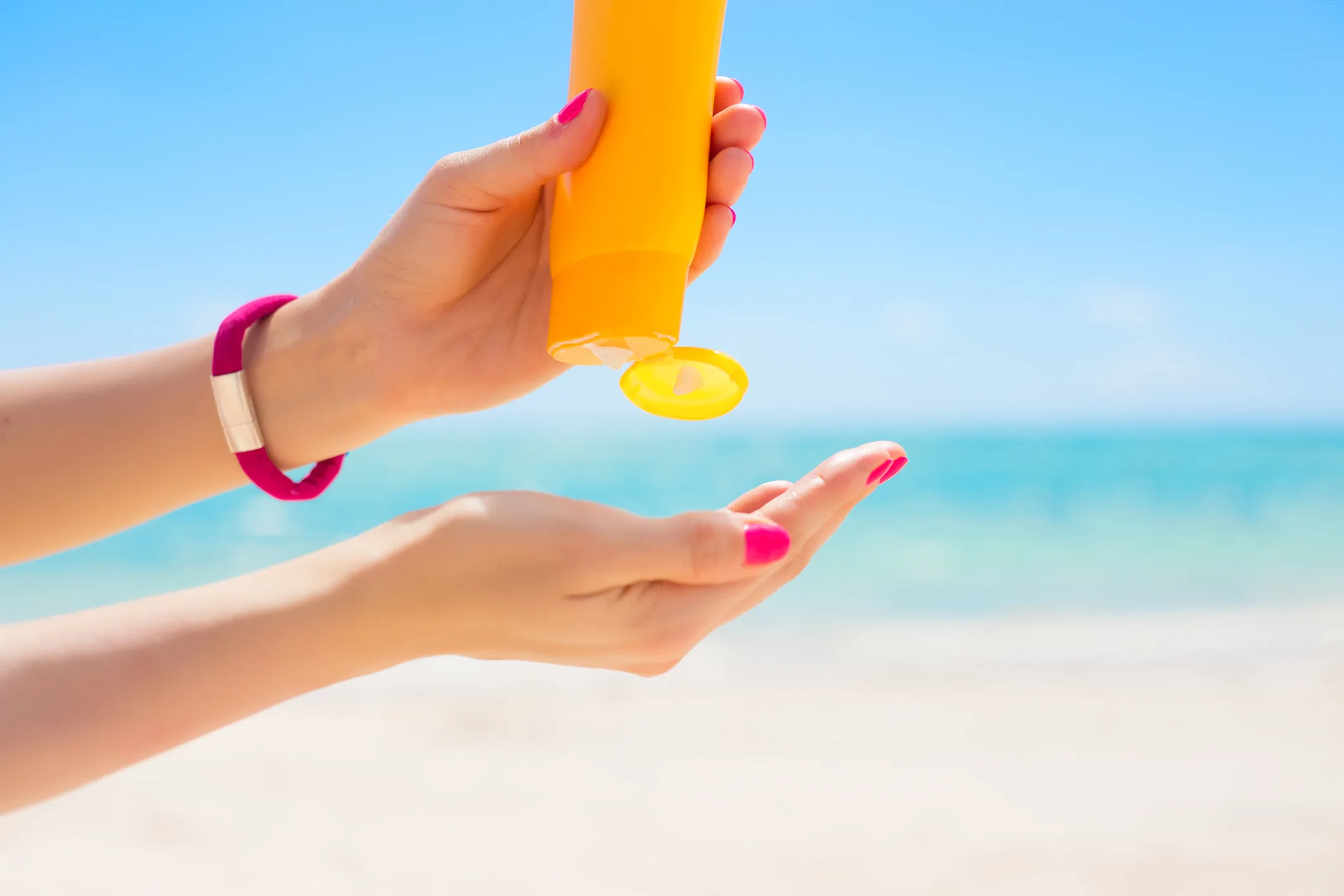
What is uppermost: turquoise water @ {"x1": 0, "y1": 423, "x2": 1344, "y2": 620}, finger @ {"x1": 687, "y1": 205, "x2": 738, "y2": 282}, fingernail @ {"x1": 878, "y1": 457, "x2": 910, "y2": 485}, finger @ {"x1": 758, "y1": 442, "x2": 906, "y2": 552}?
turquoise water @ {"x1": 0, "y1": 423, "x2": 1344, "y2": 620}

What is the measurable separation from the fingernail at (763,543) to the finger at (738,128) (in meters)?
0.50

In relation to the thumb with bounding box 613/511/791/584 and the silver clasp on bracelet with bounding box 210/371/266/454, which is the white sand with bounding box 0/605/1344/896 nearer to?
the silver clasp on bracelet with bounding box 210/371/266/454

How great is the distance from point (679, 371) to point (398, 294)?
1.57 feet

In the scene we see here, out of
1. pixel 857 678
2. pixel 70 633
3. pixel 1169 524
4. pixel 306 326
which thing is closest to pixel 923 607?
pixel 857 678

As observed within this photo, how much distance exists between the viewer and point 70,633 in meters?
0.95

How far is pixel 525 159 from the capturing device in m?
1.22

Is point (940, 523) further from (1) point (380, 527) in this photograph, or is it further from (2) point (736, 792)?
(1) point (380, 527)

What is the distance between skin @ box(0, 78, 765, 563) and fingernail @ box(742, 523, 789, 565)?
0.46m

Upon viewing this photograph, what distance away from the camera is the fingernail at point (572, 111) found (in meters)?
1.14

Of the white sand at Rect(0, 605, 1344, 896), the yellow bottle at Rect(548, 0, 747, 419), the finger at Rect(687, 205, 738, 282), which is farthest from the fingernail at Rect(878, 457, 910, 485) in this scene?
the white sand at Rect(0, 605, 1344, 896)

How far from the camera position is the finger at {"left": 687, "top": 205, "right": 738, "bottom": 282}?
55.2 inches

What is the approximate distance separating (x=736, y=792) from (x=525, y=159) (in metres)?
1.75

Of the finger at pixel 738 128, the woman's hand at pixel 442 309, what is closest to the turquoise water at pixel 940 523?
the woman's hand at pixel 442 309

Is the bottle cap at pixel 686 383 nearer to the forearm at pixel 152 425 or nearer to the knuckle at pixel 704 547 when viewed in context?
the knuckle at pixel 704 547
